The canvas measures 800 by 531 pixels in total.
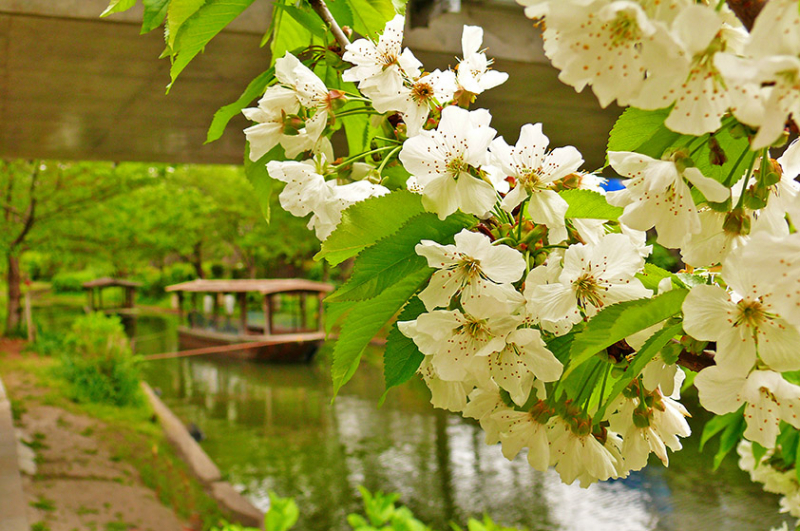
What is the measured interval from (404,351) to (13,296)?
13.2 metres

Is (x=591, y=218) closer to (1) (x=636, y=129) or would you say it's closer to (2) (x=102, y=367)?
(1) (x=636, y=129)

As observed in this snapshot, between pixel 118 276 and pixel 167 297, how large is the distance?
178 centimetres

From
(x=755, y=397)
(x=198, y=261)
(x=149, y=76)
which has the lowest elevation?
(x=755, y=397)

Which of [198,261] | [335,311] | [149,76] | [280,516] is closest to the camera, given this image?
[335,311]

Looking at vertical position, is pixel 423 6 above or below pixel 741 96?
above

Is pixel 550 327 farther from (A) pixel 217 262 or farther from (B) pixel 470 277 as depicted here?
(A) pixel 217 262

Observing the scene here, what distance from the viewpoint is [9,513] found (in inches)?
131

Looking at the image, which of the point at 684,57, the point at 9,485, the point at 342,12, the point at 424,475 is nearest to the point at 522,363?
the point at 684,57

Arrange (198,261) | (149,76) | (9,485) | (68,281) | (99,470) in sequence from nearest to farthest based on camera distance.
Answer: (149,76), (9,485), (99,470), (198,261), (68,281)

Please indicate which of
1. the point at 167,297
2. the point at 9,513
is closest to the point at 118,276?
the point at 167,297

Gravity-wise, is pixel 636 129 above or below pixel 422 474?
above

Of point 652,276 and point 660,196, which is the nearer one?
point 660,196

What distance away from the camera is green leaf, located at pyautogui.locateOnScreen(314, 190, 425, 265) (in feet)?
1.47

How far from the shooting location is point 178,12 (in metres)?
0.55
